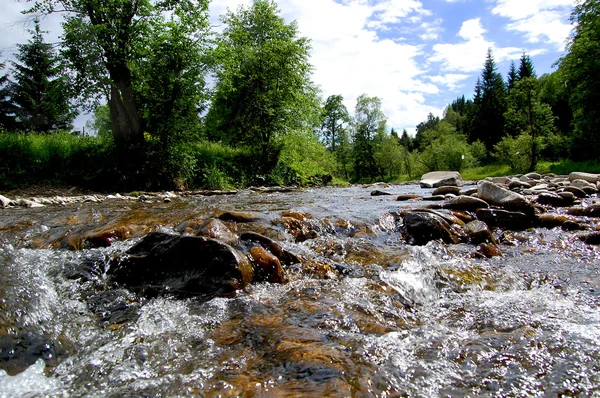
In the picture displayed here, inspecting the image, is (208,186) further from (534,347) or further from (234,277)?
(534,347)

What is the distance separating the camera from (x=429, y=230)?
6090 mm

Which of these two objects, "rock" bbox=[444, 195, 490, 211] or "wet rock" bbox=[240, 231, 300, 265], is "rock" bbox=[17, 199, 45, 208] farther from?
"rock" bbox=[444, 195, 490, 211]

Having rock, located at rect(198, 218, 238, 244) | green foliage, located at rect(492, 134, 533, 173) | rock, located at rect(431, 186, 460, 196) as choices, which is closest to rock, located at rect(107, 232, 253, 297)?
rock, located at rect(198, 218, 238, 244)

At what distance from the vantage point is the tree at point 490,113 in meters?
58.1

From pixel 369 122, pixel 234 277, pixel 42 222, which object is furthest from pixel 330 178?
pixel 369 122

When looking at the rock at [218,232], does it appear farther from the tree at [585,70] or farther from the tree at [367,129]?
the tree at [367,129]

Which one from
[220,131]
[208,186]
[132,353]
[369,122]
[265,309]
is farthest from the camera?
[369,122]

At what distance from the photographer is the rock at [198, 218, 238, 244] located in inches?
188

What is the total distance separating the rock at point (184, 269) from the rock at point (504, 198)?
21.2 feet

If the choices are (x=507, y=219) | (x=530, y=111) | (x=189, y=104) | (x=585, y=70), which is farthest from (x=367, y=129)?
(x=507, y=219)

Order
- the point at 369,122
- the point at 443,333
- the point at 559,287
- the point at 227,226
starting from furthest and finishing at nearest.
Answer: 1. the point at 369,122
2. the point at 227,226
3. the point at 559,287
4. the point at 443,333

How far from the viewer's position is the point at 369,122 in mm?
61656

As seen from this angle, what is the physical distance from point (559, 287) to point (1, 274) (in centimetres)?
630

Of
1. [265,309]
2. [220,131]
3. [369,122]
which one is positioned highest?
[369,122]
